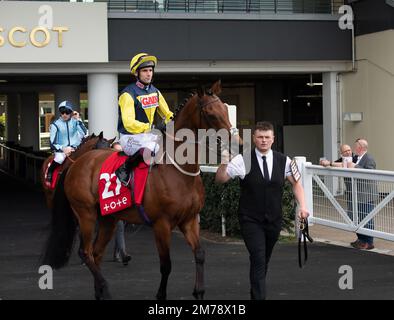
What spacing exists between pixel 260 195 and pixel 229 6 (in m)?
10.8

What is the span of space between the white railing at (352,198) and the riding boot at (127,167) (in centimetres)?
346

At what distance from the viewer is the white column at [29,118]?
31.3m

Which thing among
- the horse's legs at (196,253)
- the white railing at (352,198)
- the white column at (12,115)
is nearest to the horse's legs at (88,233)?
the horse's legs at (196,253)

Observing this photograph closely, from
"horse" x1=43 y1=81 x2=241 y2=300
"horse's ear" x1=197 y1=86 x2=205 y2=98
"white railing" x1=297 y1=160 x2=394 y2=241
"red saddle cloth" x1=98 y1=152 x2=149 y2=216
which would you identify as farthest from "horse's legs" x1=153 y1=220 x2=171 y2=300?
"white railing" x1=297 y1=160 x2=394 y2=241

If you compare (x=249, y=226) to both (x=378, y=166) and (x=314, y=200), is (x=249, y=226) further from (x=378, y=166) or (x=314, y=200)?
(x=378, y=166)

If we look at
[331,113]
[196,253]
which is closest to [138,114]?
[196,253]

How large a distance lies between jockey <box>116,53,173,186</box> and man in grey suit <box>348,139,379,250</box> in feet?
11.0

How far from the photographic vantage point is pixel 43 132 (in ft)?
190

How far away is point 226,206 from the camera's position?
10781mm

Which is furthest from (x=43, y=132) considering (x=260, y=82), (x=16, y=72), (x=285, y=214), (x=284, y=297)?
(x=284, y=297)

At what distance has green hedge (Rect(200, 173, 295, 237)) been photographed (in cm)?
1048

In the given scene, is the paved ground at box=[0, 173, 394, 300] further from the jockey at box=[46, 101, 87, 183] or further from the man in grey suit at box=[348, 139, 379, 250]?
the jockey at box=[46, 101, 87, 183]

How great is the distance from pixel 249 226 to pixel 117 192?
1.47 meters

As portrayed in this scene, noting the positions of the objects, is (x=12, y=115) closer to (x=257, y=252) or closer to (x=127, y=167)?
(x=127, y=167)
